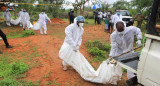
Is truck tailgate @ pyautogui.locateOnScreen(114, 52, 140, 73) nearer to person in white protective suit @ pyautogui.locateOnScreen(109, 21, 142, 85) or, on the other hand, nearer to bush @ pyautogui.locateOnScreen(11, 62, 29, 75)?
person in white protective suit @ pyautogui.locateOnScreen(109, 21, 142, 85)

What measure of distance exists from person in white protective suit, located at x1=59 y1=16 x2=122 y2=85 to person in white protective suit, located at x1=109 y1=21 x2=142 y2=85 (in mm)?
520

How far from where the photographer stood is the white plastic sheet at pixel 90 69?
8.88 ft

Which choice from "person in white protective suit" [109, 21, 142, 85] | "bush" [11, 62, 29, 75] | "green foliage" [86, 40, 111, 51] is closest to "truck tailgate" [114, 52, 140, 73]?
"person in white protective suit" [109, 21, 142, 85]

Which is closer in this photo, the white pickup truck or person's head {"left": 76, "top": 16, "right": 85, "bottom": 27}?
the white pickup truck

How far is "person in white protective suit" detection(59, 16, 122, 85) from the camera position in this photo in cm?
275

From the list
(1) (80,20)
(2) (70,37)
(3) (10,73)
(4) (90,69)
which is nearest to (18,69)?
(3) (10,73)

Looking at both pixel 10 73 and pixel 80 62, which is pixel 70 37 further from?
pixel 10 73

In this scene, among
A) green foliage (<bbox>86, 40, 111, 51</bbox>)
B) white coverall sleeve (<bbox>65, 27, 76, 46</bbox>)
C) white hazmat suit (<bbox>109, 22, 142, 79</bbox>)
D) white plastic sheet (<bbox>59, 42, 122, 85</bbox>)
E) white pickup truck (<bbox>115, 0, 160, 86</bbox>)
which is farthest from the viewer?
green foliage (<bbox>86, 40, 111, 51</bbox>)

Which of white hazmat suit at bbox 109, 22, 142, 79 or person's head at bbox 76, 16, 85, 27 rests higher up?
person's head at bbox 76, 16, 85, 27

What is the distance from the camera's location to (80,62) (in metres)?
3.36

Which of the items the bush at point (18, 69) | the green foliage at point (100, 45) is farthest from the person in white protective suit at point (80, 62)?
the green foliage at point (100, 45)

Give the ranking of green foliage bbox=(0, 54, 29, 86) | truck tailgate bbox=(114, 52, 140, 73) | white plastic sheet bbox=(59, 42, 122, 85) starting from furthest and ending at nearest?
1. green foliage bbox=(0, 54, 29, 86)
2. white plastic sheet bbox=(59, 42, 122, 85)
3. truck tailgate bbox=(114, 52, 140, 73)

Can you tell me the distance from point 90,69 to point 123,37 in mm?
1098

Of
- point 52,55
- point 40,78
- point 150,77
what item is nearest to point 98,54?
point 52,55
